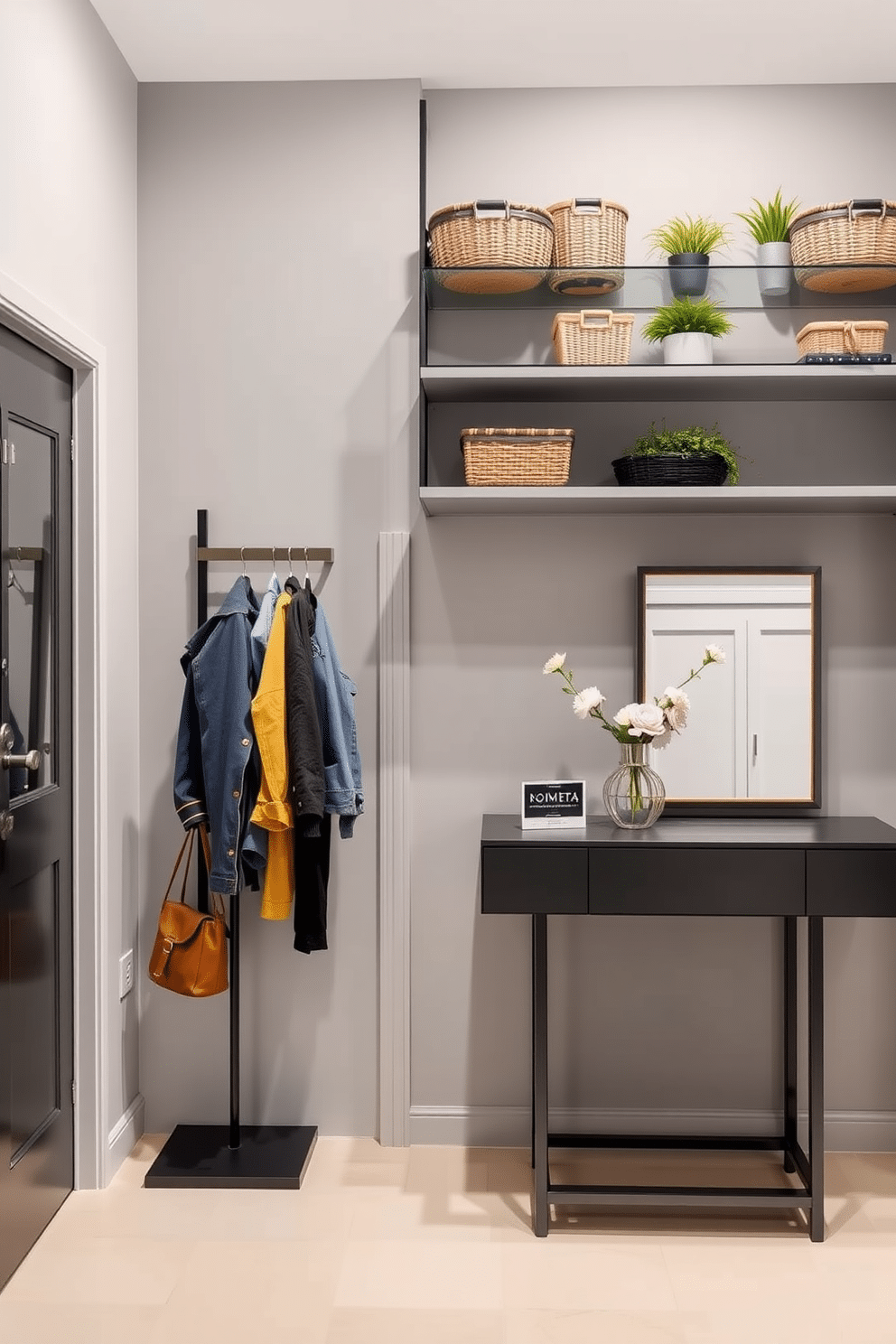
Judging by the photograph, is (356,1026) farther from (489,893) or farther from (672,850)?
(672,850)

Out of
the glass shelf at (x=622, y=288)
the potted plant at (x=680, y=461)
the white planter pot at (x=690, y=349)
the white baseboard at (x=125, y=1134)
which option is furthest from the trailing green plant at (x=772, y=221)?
the white baseboard at (x=125, y=1134)

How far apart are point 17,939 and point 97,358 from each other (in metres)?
1.38

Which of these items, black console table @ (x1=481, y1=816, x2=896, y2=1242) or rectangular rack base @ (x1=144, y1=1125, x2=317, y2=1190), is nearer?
black console table @ (x1=481, y1=816, x2=896, y2=1242)

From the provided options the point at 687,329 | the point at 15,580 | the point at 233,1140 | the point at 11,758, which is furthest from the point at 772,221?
the point at 233,1140

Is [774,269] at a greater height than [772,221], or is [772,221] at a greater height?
[772,221]

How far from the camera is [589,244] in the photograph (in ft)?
9.57

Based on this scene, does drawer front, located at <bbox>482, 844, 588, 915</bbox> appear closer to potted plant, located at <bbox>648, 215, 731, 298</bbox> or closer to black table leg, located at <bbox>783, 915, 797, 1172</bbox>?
black table leg, located at <bbox>783, 915, 797, 1172</bbox>

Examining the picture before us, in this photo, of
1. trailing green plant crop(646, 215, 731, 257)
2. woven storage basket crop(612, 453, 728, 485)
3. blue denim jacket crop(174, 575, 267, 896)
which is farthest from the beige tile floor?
trailing green plant crop(646, 215, 731, 257)

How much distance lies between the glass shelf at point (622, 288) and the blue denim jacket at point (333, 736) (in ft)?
3.01

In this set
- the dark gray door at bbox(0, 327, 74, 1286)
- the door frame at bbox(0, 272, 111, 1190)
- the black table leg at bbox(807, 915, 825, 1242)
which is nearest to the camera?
the dark gray door at bbox(0, 327, 74, 1286)

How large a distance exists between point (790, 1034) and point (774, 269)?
6.63 feet

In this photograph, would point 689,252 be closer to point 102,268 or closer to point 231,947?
point 102,268

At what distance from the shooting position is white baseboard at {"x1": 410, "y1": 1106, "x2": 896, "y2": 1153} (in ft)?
10.2

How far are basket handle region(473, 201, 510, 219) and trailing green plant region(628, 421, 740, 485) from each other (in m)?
0.65
